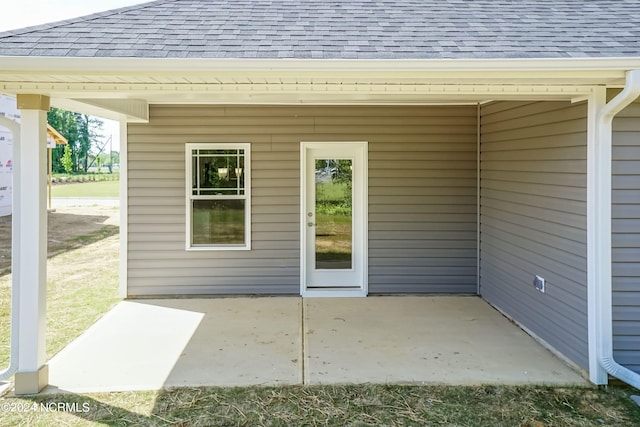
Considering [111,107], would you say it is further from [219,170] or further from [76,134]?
[76,134]

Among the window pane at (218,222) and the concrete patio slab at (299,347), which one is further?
the window pane at (218,222)

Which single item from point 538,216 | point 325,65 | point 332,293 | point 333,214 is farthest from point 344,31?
point 332,293

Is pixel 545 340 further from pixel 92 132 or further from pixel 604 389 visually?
pixel 92 132

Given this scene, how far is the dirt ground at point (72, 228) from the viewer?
10.6 meters

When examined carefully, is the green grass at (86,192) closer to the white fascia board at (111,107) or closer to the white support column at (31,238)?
→ the white fascia board at (111,107)

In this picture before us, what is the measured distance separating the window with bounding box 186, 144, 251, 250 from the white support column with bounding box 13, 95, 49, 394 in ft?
9.74

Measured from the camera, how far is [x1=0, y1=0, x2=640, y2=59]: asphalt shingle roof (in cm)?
373

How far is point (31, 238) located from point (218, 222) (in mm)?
3179

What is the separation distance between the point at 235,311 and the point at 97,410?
8.62 ft

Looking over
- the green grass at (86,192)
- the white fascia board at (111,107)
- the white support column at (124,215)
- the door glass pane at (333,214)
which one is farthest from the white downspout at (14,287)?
the green grass at (86,192)

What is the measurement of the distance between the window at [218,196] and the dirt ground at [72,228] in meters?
3.65

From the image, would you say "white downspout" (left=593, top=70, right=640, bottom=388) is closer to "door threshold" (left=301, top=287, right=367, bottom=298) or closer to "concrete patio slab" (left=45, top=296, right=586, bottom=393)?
"concrete patio slab" (left=45, top=296, right=586, bottom=393)

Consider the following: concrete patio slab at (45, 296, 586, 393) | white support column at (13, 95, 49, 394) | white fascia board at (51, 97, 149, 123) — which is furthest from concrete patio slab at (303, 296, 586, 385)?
white fascia board at (51, 97, 149, 123)

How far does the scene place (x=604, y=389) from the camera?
391 cm
